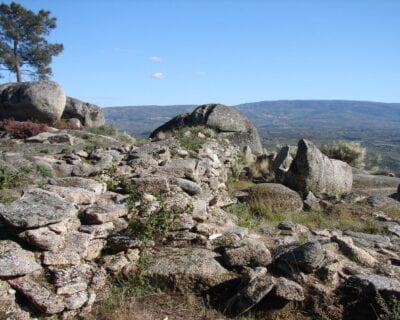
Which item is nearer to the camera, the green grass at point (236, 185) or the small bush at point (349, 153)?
the green grass at point (236, 185)

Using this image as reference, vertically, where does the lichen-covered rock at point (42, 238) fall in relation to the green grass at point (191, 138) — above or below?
below

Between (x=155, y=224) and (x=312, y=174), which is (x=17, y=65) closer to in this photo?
(x=312, y=174)

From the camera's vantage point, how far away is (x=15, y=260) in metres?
5.00

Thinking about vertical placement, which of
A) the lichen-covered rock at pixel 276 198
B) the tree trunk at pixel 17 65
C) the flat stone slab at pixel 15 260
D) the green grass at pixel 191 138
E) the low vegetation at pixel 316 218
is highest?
the tree trunk at pixel 17 65

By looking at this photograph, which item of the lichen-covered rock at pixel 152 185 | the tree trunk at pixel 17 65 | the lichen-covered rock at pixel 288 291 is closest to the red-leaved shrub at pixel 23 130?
the lichen-covered rock at pixel 152 185

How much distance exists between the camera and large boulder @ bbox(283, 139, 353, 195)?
12086 mm

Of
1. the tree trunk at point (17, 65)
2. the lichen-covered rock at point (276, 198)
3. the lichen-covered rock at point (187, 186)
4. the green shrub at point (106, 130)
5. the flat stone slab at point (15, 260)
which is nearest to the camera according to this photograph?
the flat stone slab at point (15, 260)

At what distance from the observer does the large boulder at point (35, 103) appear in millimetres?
19031

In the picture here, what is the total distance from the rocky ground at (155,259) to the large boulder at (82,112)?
14.0 metres

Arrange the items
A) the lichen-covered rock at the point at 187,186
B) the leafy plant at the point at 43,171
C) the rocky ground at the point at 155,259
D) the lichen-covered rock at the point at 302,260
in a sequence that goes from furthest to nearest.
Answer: the lichen-covered rock at the point at 187,186
the leafy plant at the point at 43,171
the lichen-covered rock at the point at 302,260
the rocky ground at the point at 155,259

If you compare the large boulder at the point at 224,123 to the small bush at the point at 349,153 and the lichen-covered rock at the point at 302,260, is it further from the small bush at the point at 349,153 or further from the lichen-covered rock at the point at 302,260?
the lichen-covered rock at the point at 302,260

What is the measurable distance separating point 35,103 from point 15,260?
15.1 meters

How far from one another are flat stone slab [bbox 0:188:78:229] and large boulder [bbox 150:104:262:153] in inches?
511

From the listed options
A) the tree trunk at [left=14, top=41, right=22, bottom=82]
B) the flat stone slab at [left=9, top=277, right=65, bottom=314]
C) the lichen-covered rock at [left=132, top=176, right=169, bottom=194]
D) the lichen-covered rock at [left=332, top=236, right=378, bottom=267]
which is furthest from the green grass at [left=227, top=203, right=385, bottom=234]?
the tree trunk at [left=14, top=41, right=22, bottom=82]
